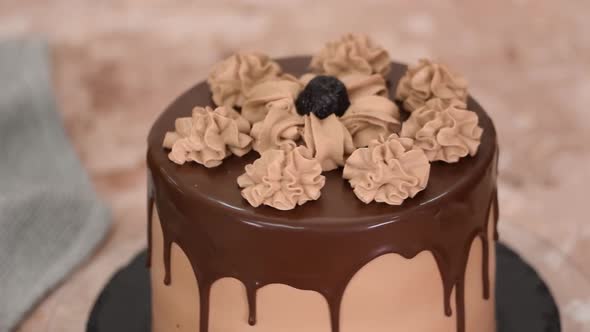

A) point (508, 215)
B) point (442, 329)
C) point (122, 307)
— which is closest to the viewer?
point (442, 329)

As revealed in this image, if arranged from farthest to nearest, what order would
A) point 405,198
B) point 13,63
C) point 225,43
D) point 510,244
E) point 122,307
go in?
point 225,43 < point 13,63 < point 510,244 < point 122,307 < point 405,198

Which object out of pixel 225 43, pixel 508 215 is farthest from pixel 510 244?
pixel 225 43

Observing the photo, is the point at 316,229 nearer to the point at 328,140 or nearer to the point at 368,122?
the point at 328,140

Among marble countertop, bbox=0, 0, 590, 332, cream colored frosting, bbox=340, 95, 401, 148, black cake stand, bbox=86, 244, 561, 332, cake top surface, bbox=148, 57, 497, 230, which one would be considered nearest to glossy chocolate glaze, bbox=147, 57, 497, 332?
cake top surface, bbox=148, 57, 497, 230

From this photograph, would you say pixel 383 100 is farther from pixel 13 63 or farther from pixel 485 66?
pixel 13 63

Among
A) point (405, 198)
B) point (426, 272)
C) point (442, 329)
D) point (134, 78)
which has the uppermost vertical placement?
point (405, 198)

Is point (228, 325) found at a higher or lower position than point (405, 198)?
lower
